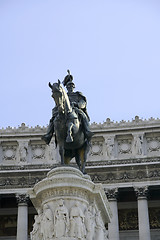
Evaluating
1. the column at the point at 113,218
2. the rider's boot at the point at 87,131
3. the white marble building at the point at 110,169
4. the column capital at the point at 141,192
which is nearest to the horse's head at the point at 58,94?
the rider's boot at the point at 87,131

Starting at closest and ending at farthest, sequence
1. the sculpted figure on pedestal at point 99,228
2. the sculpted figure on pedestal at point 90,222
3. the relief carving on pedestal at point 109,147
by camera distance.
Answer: the sculpted figure on pedestal at point 90,222 → the sculpted figure on pedestal at point 99,228 → the relief carving on pedestal at point 109,147

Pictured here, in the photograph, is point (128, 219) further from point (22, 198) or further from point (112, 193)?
point (22, 198)

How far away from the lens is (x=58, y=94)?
14133mm

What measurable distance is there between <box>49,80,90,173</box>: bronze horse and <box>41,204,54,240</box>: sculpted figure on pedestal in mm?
1816

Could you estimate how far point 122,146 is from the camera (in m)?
37.7

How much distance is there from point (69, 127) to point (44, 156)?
76.9 ft

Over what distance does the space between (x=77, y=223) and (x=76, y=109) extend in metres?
→ 3.63

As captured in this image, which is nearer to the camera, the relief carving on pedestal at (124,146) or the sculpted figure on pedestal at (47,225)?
the sculpted figure on pedestal at (47,225)

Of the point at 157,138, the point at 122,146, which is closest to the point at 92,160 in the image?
the point at 122,146

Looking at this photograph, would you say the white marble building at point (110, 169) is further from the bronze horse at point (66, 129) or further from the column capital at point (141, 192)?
the bronze horse at point (66, 129)

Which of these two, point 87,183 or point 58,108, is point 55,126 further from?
point 87,183

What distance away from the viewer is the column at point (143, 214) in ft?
110

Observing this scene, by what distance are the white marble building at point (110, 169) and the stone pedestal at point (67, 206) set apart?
828 inches

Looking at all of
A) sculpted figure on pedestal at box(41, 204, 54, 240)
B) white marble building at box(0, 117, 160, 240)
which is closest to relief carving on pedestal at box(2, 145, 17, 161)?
white marble building at box(0, 117, 160, 240)
